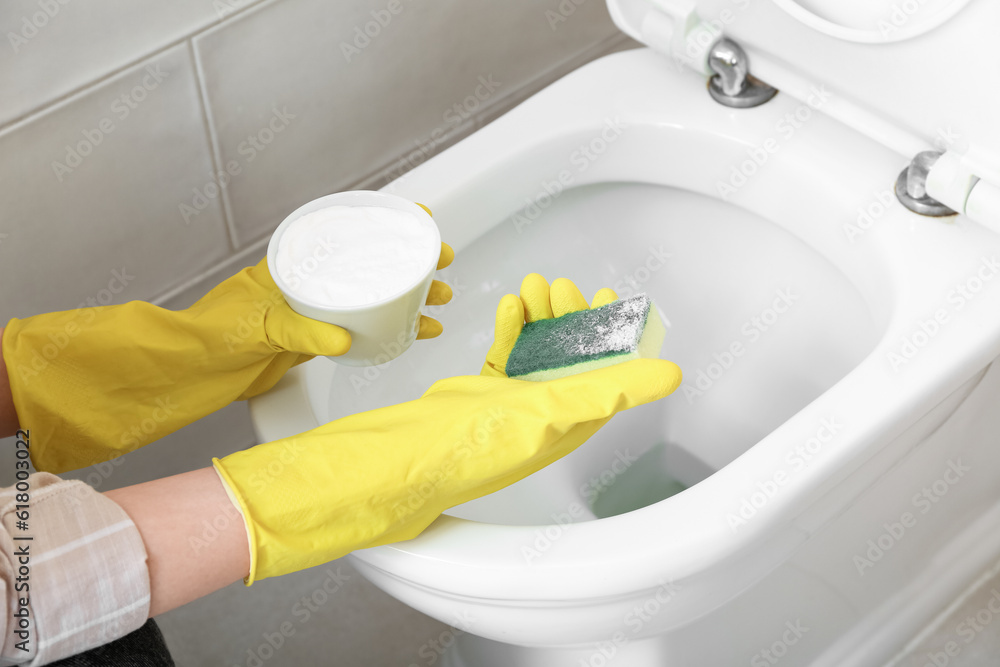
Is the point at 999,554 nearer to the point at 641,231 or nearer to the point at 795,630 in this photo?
the point at 795,630

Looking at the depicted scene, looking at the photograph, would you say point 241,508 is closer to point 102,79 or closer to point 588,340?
point 588,340

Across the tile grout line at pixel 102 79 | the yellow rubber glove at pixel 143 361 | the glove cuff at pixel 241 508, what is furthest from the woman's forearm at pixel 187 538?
the tile grout line at pixel 102 79

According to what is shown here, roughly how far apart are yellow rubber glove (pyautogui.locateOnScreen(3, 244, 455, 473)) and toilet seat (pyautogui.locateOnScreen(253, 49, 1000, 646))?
39 mm

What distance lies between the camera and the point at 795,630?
33.6 inches

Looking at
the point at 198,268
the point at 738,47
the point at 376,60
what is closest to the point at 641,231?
the point at 738,47

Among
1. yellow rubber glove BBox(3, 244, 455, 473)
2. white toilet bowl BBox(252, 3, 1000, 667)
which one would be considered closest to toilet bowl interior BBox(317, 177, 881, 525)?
white toilet bowl BBox(252, 3, 1000, 667)

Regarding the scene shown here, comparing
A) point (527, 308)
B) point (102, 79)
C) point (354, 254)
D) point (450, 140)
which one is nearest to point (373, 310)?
point (354, 254)

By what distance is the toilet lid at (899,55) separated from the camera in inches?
23.9

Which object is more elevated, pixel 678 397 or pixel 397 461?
pixel 397 461

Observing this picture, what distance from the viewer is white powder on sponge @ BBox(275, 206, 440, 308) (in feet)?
1.84

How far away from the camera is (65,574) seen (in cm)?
48

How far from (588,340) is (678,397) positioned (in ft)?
0.98

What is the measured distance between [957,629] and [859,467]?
1.46 feet

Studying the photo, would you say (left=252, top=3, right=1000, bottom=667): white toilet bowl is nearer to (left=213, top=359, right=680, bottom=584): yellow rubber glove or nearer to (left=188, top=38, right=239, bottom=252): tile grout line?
(left=213, top=359, right=680, bottom=584): yellow rubber glove
